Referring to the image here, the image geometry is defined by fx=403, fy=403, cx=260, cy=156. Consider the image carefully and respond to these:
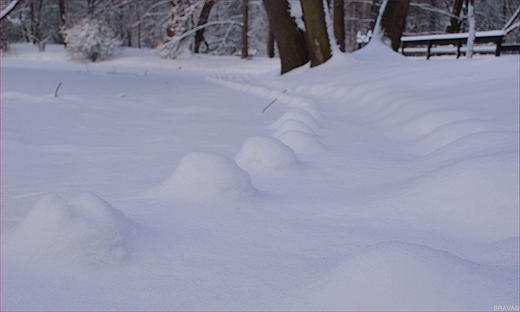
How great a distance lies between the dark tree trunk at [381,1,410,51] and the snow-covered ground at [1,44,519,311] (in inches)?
233

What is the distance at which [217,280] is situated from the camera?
1.01m

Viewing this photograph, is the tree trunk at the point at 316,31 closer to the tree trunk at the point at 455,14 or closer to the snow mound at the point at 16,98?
the snow mound at the point at 16,98

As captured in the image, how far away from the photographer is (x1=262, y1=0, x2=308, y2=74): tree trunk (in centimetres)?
901

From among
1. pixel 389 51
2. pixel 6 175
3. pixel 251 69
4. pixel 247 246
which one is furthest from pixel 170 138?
pixel 251 69

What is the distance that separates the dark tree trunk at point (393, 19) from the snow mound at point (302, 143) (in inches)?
278

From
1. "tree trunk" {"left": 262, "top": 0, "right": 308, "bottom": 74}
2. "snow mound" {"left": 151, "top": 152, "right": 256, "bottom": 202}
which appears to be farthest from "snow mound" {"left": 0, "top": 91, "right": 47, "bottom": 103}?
"tree trunk" {"left": 262, "top": 0, "right": 308, "bottom": 74}

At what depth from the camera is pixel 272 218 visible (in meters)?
1.40

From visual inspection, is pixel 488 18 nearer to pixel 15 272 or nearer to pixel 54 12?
pixel 15 272

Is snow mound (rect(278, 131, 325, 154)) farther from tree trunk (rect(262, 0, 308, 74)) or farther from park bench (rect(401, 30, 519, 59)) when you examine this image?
park bench (rect(401, 30, 519, 59))

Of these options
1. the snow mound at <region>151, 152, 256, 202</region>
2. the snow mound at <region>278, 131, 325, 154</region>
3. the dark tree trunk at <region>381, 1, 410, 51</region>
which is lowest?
the snow mound at <region>278, 131, 325, 154</region>

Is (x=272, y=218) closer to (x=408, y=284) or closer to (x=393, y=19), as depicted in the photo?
(x=408, y=284)

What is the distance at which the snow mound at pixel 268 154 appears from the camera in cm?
196

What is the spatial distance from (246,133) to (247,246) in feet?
6.79

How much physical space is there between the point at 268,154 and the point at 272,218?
61 cm
